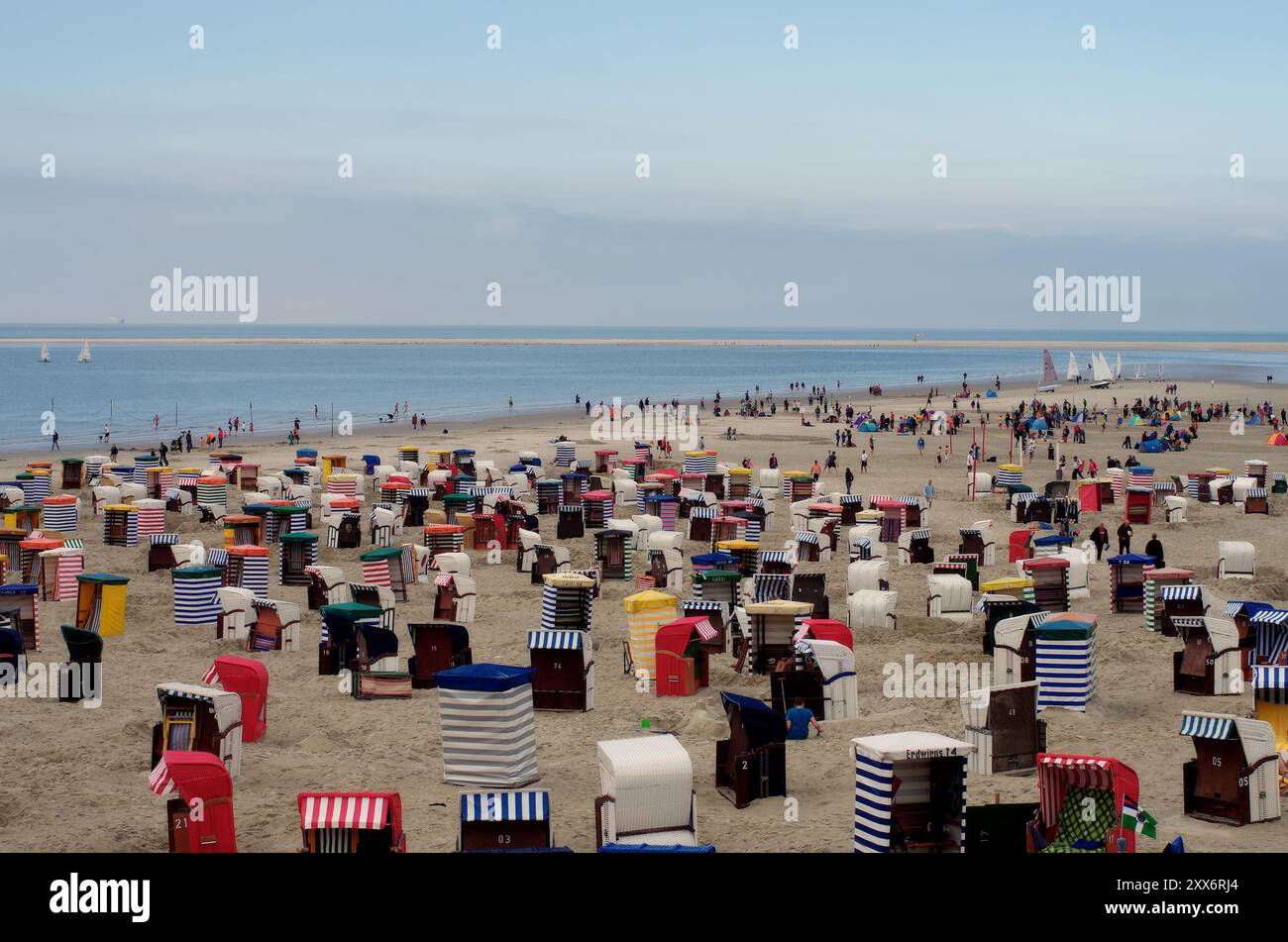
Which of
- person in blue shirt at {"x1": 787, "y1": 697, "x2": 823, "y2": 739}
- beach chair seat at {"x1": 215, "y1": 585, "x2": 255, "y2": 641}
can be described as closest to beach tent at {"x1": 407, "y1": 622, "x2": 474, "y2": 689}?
beach chair seat at {"x1": 215, "y1": 585, "x2": 255, "y2": 641}

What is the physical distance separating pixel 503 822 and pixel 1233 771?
7.47 metres

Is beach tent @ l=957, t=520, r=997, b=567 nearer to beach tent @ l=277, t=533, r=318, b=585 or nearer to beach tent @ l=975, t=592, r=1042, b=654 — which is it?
beach tent @ l=975, t=592, r=1042, b=654

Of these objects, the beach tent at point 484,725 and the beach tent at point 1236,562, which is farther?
the beach tent at point 1236,562

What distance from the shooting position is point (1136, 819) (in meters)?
12.3

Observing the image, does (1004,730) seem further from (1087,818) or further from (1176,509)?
(1176,509)

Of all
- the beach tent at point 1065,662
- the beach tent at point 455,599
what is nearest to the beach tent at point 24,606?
the beach tent at point 455,599

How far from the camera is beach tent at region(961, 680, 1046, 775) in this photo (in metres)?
15.5

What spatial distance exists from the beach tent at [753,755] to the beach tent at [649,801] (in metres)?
1.94

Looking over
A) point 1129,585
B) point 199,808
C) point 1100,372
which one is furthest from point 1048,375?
point 199,808

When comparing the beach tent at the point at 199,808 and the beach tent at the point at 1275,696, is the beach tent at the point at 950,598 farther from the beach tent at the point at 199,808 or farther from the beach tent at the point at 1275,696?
the beach tent at the point at 199,808

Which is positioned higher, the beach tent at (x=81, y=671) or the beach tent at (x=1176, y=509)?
the beach tent at (x=1176, y=509)

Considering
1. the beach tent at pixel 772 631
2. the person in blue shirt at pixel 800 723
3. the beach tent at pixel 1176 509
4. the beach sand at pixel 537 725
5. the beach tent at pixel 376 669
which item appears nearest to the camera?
the beach sand at pixel 537 725

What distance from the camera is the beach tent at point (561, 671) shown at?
18922 mm
